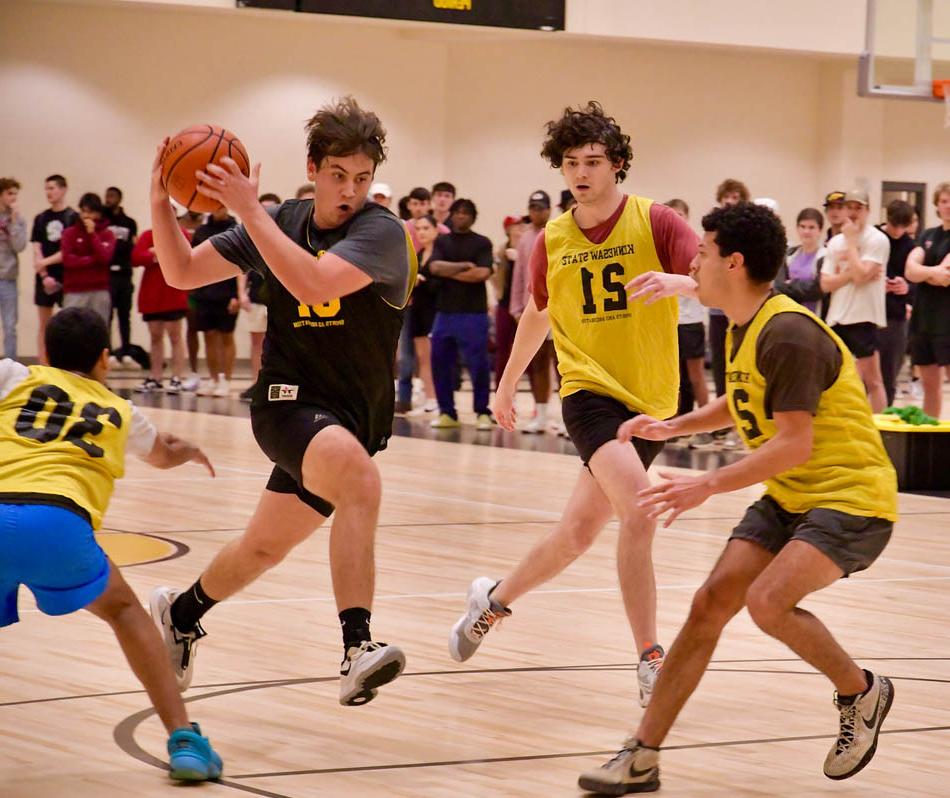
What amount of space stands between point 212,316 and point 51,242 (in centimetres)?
209

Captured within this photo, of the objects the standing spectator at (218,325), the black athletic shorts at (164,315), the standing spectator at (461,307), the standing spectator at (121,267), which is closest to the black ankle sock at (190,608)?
the standing spectator at (461,307)

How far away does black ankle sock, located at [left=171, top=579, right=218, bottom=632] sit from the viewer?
494cm

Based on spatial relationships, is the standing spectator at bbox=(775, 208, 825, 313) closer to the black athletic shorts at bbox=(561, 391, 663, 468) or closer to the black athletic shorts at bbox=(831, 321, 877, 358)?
the black athletic shorts at bbox=(831, 321, 877, 358)

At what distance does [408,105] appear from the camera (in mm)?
20594

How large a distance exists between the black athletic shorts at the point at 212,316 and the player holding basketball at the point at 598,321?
1067 centimetres

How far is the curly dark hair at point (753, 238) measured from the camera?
4.06m

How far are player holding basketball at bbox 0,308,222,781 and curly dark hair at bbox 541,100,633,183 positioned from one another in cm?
186

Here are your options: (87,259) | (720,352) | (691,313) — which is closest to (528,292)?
(691,313)

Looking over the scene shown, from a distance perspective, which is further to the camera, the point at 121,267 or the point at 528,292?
the point at 121,267

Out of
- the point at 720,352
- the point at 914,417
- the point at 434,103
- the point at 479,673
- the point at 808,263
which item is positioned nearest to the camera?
the point at 479,673

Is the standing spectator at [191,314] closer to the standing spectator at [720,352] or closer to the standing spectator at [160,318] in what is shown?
the standing spectator at [160,318]

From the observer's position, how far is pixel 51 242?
1666 centimetres

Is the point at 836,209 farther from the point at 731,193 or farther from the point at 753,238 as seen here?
the point at 753,238

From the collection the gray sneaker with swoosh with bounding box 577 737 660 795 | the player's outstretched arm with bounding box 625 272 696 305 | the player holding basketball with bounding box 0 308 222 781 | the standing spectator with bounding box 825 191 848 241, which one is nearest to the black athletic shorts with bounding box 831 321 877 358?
the standing spectator with bounding box 825 191 848 241
